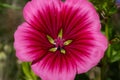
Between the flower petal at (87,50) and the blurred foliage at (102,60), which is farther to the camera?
the blurred foliage at (102,60)

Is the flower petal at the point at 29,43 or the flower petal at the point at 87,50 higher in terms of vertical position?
the flower petal at the point at 29,43

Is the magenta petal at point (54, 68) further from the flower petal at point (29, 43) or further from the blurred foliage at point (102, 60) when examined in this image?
the blurred foliage at point (102, 60)

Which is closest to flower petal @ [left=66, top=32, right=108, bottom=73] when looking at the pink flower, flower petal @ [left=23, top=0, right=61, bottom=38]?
the pink flower

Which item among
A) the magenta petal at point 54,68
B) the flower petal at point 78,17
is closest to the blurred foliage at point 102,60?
the flower petal at point 78,17

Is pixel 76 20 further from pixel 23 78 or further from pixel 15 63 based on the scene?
pixel 15 63

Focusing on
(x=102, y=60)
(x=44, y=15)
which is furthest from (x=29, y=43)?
(x=102, y=60)

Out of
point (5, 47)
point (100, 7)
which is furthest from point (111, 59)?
point (5, 47)

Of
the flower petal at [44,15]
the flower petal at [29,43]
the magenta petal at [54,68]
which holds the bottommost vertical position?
the magenta petal at [54,68]
